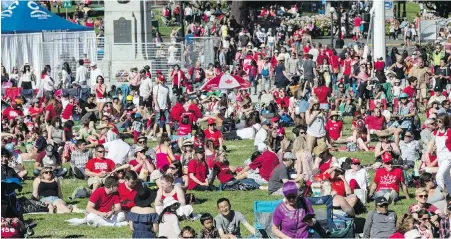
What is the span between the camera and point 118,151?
23.0 meters

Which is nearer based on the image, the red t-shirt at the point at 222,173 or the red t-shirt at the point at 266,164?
the red t-shirt at the point at 222,173

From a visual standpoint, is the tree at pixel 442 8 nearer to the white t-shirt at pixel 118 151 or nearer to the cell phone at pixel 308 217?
the white t-shirt at pixel 118 151

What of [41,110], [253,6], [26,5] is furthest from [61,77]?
[253,6]

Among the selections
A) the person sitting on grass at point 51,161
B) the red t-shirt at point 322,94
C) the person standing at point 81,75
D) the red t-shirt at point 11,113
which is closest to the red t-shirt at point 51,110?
the red t-shirt at point 11,113

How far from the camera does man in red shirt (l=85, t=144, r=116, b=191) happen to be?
21.0 metres

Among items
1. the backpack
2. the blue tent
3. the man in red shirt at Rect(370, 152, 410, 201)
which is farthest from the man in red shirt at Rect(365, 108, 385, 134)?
the blue tent

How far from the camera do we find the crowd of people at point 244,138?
16.3 meters

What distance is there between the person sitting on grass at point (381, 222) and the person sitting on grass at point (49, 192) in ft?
17.6

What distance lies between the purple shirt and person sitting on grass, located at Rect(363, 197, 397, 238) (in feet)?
6.81

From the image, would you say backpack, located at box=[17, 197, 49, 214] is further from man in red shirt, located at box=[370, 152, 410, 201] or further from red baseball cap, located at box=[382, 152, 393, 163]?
red baseball cap, located at box=[382, 152, 393, 163]

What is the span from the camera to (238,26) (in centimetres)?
5547

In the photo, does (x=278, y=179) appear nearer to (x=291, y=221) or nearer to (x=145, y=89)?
(x=291, y=221)

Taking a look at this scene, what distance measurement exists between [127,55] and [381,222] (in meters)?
25.4

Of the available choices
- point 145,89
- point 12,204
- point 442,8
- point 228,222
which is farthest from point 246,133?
point 442,8
